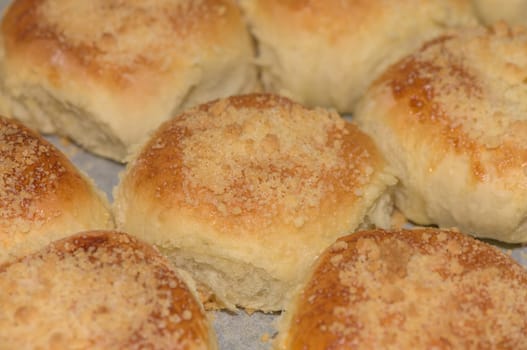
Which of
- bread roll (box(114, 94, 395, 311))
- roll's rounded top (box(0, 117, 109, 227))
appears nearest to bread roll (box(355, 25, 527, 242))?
bread roll (box(114, 94, 395, 311))

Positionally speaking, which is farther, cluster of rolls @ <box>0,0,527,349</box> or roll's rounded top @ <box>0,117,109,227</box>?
roll's rounded top @ <box>0,117,109,227</box>

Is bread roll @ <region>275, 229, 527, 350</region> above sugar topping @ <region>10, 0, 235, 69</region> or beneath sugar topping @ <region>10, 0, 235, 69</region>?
beneath

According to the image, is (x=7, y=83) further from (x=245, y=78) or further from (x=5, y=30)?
(x=245, y=78)

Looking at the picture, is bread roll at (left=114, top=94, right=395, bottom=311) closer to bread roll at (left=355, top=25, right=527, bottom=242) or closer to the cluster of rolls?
the cluster of rolls

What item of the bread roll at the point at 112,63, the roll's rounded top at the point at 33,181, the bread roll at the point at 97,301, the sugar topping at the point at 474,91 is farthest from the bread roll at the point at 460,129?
the roll's rounded top at the point at 33,181

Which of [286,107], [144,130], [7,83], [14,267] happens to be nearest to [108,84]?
[144,130]

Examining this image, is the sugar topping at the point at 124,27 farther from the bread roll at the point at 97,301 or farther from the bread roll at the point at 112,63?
the bread roll at the point at 97,301

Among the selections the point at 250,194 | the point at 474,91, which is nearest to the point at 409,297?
the point at 250,194
